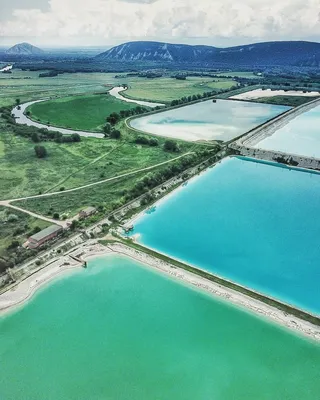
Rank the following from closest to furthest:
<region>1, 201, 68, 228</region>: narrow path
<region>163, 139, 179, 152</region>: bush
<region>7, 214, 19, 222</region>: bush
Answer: <region>1, 201, 68, 228</region>: narrow path < <region>7, 214, 19, 222</region>: bush < <region>163, 139, 179, 152</region>: bush

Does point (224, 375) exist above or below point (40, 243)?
below

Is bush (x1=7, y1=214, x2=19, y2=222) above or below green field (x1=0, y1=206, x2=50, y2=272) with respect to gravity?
above

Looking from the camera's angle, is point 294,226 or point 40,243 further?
point 294,226

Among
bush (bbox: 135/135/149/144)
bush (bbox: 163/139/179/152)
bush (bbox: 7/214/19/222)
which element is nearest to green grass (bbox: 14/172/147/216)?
bush (bbox: 7/214/19/222)

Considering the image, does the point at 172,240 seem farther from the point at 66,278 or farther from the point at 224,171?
the point at 224,171

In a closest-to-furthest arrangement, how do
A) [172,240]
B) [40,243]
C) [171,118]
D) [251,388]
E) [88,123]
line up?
[251,388] < [40,243] < [172,240] < [88,123] < [171,118]

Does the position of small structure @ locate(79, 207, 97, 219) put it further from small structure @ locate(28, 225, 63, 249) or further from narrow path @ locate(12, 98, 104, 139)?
narrow path @ locate(12, 98, 104, 139)

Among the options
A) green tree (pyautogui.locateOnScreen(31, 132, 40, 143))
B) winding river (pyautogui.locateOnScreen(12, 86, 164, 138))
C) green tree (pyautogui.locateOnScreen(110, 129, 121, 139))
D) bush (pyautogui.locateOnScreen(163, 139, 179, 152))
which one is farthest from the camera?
winding river (pyautogui.locateOnScreen(12, 86, 164, 138))

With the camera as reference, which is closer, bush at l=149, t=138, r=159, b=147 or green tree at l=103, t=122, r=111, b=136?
bush at l=149, t=138, r=159, b=147

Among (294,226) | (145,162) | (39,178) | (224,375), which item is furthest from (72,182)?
(224,375)
